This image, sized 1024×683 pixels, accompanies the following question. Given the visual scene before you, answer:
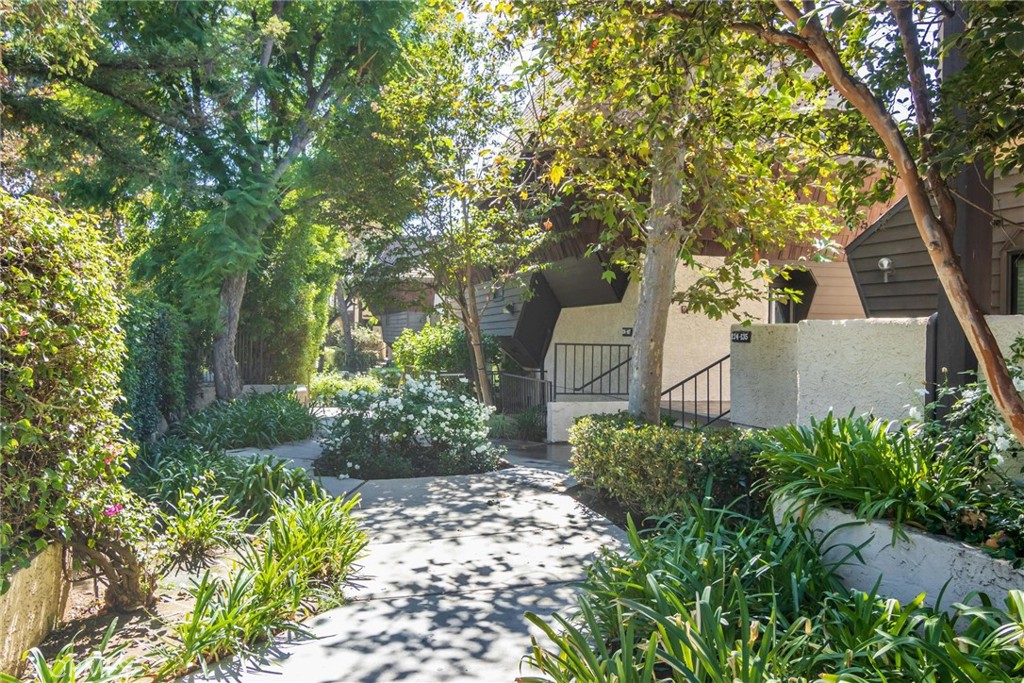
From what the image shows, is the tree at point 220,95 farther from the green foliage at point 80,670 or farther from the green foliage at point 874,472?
the green foliage at point 874,472

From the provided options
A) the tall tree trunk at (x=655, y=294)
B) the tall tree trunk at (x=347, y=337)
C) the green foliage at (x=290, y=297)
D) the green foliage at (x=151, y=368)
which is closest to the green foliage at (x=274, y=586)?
the green foliage at (x=151, y=368)

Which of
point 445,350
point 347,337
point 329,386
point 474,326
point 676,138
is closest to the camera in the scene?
point 676,138

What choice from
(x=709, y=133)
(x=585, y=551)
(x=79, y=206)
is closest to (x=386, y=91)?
(x=79, y=206)

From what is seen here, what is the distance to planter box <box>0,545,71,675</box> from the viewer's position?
325 cm

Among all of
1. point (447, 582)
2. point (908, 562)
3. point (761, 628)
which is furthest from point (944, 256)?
point (447, 582)

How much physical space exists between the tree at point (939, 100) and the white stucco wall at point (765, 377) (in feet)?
11.5

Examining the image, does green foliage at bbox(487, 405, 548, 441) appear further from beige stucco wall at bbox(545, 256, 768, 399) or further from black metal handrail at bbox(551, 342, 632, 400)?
beige stucco wall at bbox(545, 256, 768, 399)

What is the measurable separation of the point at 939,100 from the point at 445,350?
1275 cm

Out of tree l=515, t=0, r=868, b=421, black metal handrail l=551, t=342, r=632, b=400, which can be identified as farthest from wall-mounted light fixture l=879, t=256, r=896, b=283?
black metal handrail l=551, t=342, r=632, b=400

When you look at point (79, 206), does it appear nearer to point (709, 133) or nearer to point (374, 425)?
point (374, 425)

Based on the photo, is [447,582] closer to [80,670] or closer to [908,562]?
[80,670]

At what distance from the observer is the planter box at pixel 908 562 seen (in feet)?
Answer: 10.4

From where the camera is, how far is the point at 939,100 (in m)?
4.30

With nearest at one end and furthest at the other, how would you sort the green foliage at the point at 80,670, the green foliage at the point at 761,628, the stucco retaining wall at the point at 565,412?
the green foliage at the point at 761,628 < the green foliage at the point at 80,670 < the stucco retaining wall at the point at 565,412
